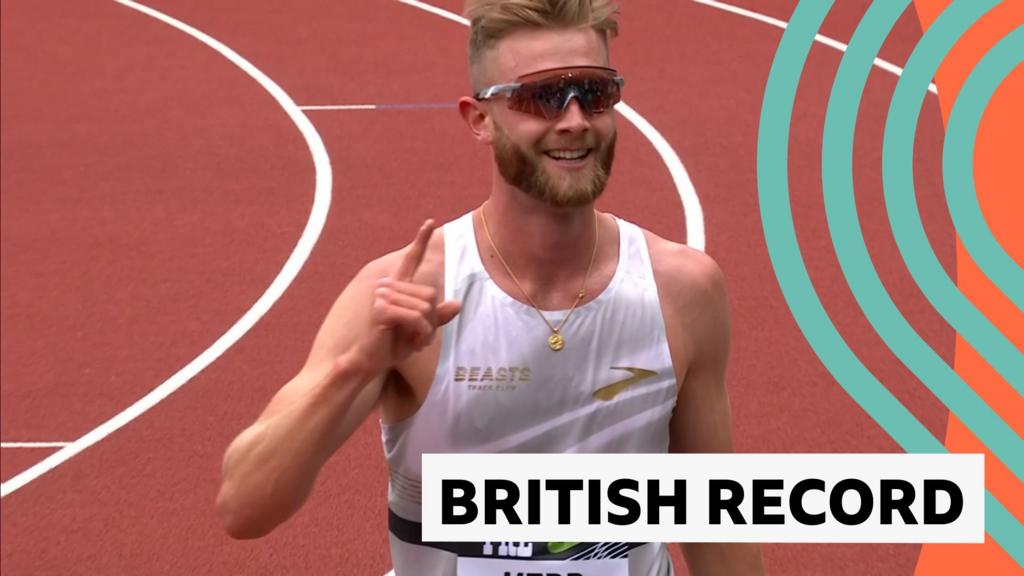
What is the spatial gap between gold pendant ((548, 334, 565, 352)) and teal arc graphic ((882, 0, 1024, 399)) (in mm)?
4000

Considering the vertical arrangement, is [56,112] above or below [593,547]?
above

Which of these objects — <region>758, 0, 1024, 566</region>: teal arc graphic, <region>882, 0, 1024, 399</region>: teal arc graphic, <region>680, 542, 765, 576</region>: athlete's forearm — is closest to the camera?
<region>680, 542, 765, 576</region>: athlete's forearm

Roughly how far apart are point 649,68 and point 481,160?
2207mm

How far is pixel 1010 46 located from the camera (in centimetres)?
992

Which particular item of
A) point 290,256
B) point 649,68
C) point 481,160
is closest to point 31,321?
point 290,256

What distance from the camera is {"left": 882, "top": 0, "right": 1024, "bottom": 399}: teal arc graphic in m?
7.16

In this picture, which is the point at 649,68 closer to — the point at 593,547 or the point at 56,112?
the point at 56,112

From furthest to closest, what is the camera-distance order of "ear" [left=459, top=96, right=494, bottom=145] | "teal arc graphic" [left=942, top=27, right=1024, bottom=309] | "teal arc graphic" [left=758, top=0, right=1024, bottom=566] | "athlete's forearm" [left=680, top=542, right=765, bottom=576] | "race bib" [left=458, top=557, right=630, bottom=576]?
"teal arc graphic" [left=942, top=27, right=1024, bottom=309] → "teal arc graphic" [left=758, top=0, right=1024, bottom=566] → "athlete's forearm" [left=680, top=542, right=765, bottom=576] → "race bib" [left=458, top=557, right=630, bottom=576] → "ear" [left=459, top=96, right=494, bottom=145]

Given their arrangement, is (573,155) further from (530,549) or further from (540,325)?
(530,549)

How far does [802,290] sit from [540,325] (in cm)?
512
